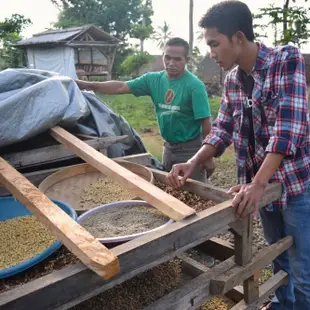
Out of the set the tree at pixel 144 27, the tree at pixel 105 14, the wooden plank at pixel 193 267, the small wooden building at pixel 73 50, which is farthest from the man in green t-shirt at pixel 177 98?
the tree at pixel 105 14

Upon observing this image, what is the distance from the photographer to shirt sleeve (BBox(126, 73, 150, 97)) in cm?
371

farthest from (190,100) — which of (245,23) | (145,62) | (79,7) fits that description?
(79,7)

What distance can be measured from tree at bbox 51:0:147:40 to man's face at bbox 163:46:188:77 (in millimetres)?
27291

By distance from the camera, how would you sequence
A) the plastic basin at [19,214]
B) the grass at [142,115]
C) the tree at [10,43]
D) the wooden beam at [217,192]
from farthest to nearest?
the tree at [10,43], the grass at [142,115], the wooden beam at [217,192], the plastic basin at [19,214]

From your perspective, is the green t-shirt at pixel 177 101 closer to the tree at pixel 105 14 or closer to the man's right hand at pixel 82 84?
the man's right hand at pixel 82 84

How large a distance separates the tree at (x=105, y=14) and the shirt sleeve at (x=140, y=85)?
88.9 feet

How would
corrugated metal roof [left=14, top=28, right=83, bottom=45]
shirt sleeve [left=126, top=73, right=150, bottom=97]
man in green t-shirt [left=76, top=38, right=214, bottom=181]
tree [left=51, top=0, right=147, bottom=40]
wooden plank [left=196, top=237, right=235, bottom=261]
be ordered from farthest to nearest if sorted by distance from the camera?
tree [left=51, top=0, right=147, bottom=40] → corrugated metal roof [left=14, top=28, right=83, bottom=45] → shirt sleeve [left=126, top=73, right=150, bottom=97] → man in green t-shirt [left=76, top=38, right=214, bottom=181] → wooden plank [left=196, top=237, right=235, bottom=261]

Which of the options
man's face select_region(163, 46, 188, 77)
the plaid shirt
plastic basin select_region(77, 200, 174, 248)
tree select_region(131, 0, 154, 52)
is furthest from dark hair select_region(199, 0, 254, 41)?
tree select_region(131, 0, 154, 52)

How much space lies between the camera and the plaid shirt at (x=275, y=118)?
69.7 inches

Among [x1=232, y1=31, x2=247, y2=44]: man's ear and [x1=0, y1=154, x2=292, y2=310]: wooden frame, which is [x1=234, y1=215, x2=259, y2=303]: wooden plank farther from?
[x1=232, y1=31, x2=247, y2=44]: man's ear

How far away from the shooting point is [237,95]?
2133 mm

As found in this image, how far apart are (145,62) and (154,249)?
79.2ft

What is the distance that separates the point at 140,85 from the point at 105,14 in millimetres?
27204

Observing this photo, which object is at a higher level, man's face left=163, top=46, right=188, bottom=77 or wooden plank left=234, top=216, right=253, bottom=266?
man's face left=163, top=46, right=188, bottom=77
